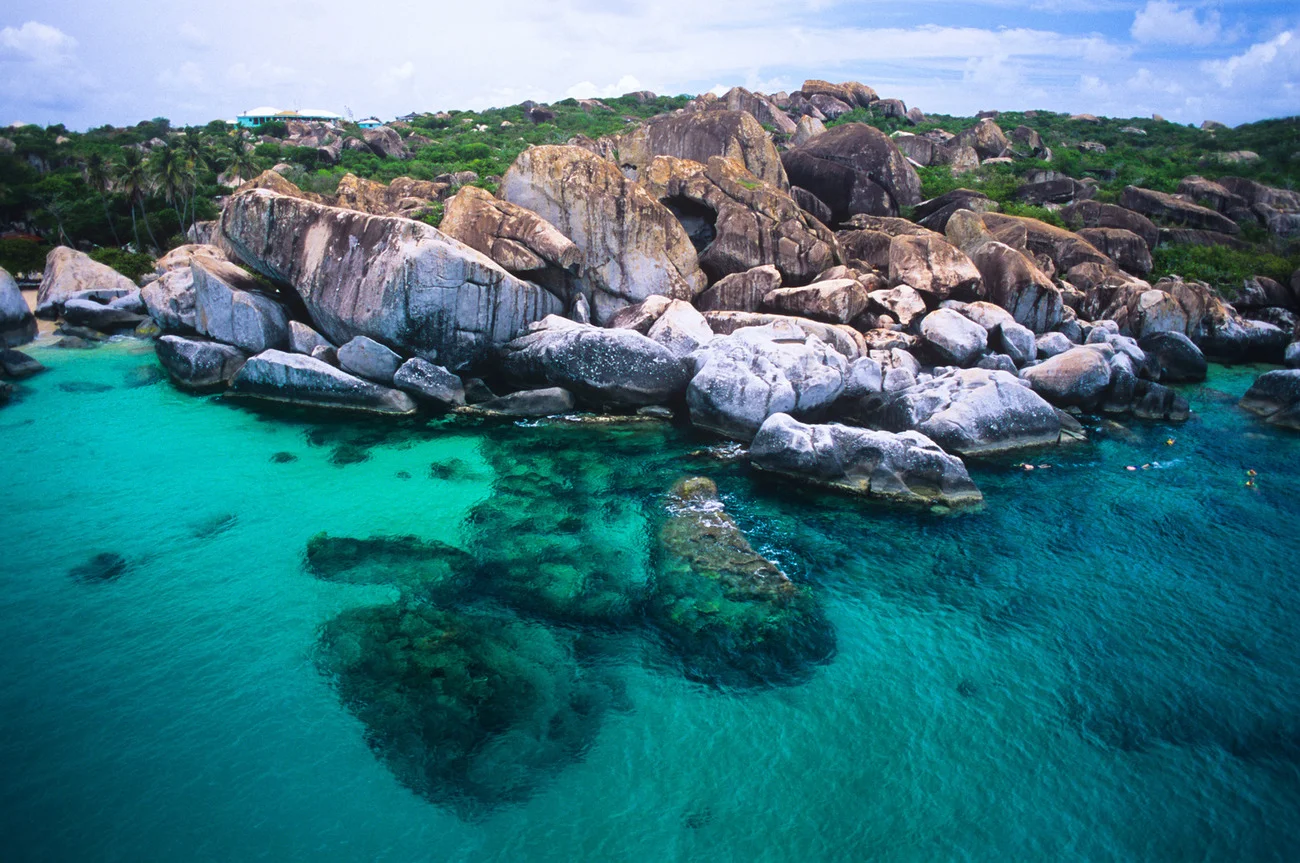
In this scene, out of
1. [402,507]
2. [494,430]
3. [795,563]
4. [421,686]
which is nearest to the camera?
[421,686]

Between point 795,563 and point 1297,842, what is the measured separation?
8.22 metres

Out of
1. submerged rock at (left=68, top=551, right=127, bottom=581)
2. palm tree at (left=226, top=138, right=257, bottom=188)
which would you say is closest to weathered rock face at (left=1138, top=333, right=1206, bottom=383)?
submerged rock at (left=68, top=551, right=127, bottom=581)

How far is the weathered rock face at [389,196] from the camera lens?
32594mm

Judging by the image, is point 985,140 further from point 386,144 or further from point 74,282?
point 74,282

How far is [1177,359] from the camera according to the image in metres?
27.2

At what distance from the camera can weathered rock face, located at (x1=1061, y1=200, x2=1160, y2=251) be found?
3825cm

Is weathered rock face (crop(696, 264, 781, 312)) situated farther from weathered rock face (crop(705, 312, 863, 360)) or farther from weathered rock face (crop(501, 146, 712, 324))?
weathered rock face (crop(705, 312, 863, 360))

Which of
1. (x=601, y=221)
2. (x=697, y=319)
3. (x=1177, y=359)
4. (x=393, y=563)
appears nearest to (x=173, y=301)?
(x=601, y=221)

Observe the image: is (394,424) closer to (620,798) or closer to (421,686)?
(421,686)

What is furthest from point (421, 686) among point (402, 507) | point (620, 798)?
point (402, 507)

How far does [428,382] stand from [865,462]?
13.5 m

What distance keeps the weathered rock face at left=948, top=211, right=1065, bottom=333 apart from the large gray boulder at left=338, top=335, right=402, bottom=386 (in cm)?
2280

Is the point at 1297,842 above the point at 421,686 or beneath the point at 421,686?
beneath

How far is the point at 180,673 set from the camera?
37.8 feet
